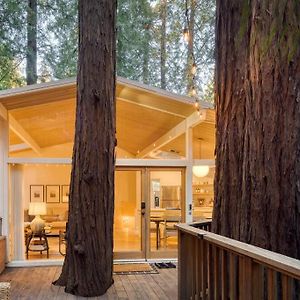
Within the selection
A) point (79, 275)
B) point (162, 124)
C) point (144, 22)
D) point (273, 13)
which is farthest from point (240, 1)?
point (144, 22)

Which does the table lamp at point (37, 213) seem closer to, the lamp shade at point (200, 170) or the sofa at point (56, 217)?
the sofa at point (56, 217)

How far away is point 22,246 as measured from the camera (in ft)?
27.2

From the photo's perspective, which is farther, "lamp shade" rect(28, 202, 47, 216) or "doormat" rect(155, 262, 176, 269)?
"lamp shade" rect(28, 202, 47, 216)

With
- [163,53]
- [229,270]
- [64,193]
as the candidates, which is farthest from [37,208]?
[163,53]

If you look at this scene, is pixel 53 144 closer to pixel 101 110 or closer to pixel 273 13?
pixel 101 110

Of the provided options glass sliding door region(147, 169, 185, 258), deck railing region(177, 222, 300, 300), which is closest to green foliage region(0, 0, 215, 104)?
glass sliding door region(147, 169, 185, 258)

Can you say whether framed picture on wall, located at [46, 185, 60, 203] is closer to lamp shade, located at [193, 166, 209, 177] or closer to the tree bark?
lamp shade, located at [193, 166, 209, 177]

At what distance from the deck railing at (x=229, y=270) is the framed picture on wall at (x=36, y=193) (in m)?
5.27

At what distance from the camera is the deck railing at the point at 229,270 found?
2.06 metres

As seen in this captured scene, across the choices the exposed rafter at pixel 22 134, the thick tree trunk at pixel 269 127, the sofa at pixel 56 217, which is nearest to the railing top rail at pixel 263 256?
the thick tree trunk at pixel 269 127

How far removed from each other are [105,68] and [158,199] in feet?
10.8

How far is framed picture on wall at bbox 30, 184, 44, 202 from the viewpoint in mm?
8758

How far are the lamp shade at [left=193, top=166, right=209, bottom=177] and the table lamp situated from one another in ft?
10.4

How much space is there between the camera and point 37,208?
8.77 metres
